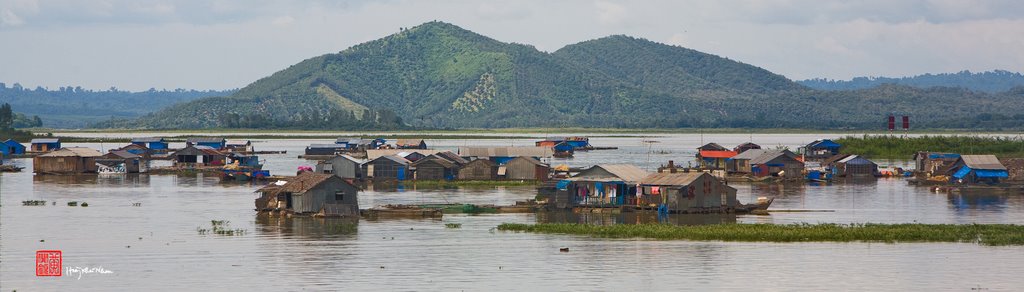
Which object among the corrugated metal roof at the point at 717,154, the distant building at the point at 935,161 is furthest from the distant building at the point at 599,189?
the corrugated metal roof at the point at 717,154

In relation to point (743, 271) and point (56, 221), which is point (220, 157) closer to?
point (56, 221)

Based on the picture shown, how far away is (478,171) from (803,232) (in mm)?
40318

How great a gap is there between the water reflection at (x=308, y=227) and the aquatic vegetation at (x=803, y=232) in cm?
682

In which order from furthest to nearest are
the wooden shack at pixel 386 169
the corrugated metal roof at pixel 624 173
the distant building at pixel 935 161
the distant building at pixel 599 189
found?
1. the distant building at pixel 935 161
2. the wooden shack at pixel 386 169
3. the corrugated metal roof at pixel 624 173
4. the distant building at pixel 599 189

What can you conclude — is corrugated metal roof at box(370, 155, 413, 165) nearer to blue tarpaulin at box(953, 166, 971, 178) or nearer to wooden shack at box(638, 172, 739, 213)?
wooden shack at box(638, 172, 739, 213)

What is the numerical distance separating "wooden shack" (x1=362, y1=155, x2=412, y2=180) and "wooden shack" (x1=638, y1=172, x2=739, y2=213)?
29.0 meters

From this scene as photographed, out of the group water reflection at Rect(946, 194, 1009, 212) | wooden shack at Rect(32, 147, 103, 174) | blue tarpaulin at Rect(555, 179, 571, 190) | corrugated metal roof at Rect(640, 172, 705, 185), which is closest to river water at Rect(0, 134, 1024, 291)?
water reflection at Rect(946, 194, 1009, 212)

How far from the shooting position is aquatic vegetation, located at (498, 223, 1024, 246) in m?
51.8

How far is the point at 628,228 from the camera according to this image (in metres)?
Answer: 54.3

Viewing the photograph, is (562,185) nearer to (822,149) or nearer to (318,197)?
(318,197)

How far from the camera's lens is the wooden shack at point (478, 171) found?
90188 mm

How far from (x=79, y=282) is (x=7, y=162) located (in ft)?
285

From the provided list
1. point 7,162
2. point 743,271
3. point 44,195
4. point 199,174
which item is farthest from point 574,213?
point 7,162

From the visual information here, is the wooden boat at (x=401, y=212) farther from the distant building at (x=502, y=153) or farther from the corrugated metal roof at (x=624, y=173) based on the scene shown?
the distant building at (x=502, y=153)
